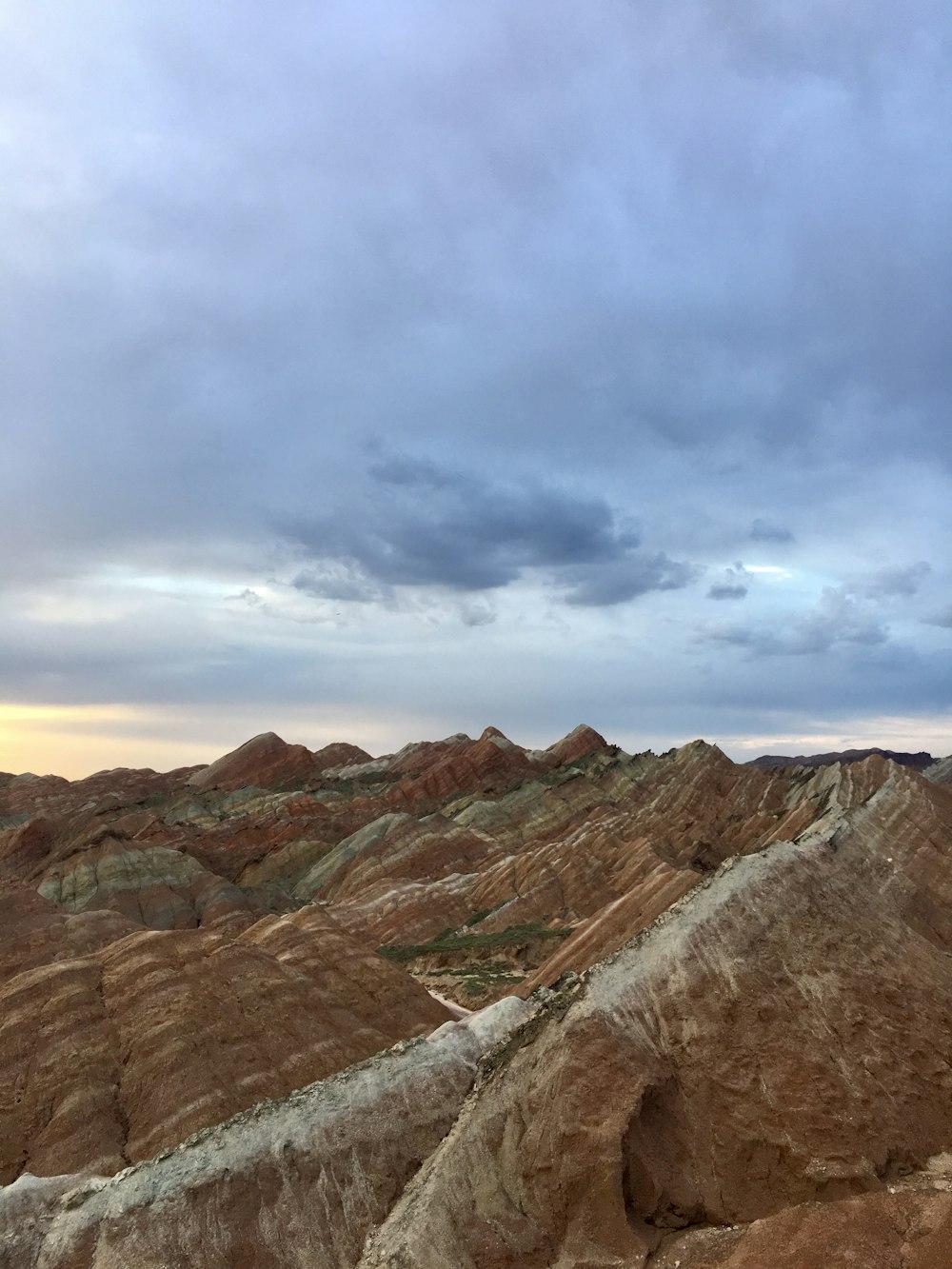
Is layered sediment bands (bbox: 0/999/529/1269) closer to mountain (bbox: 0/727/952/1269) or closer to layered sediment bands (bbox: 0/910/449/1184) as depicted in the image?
mountain (bbox: 0/727/952/1269)

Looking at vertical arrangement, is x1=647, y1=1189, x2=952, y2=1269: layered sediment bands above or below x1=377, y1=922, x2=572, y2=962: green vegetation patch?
above

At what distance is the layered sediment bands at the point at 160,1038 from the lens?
24.6 metres

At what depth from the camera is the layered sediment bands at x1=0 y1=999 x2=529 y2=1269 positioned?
1686cm

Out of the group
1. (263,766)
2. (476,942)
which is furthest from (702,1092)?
(263,766)

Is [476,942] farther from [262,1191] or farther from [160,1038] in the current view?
[262,1191]

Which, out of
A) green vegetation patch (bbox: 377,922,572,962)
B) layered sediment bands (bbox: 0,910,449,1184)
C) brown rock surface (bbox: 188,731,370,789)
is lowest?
green vegetation patch (bbox: 377,922,572,962)

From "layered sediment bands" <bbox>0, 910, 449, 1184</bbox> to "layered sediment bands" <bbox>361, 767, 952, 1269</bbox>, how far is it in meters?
10.8

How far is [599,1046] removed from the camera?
63.1 feet

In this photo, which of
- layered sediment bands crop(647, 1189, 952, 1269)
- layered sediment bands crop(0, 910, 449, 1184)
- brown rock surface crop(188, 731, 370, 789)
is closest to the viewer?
layered sediment bands crop(647, 1189, 952, 1269)

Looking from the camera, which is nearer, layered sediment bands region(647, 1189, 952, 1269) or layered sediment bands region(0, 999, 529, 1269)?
layered sediment bands region(647, 1189, 952, 1269)

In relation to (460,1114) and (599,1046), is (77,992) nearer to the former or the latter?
(460,1114)

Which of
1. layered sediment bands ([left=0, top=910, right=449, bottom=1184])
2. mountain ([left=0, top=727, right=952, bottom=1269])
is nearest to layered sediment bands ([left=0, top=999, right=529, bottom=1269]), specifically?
mountain ([left=0, top=727, right=952, bottom=1269])

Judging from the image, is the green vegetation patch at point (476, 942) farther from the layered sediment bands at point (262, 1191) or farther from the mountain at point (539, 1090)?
the layered sediment bands at point (262, 1191)

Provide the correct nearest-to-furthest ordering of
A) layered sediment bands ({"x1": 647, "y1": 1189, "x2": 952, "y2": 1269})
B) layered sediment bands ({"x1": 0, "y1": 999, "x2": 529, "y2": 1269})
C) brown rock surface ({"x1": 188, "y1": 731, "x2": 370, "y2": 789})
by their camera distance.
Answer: layered sediment bands ({"x1": 647, "y1": 1189, "x2": 952, "y2": 1269}), layered sediment bands ({"x1": 0, "y1": 999, "x2": 529, "y2": 1269}), brown rock surface ({"x1": 188, "y1": 731, "x2": 370, "y2": 789})
